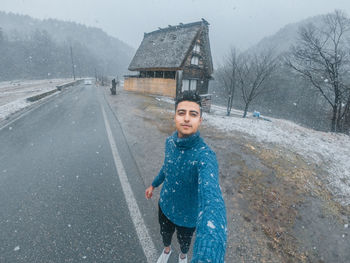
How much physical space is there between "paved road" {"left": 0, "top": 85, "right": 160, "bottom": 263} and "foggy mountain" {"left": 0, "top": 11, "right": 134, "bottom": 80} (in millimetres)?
77830

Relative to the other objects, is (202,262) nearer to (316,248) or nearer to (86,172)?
(316,248)

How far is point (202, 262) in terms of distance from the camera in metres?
0.88

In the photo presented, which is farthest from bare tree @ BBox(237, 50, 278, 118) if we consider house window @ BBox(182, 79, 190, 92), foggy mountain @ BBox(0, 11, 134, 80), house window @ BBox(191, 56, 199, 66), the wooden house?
foggy mountain @ BBox(0, 11, 134, 80)

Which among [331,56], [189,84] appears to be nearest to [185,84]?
[189,84]

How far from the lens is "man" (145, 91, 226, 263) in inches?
42.3

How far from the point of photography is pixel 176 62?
62.6ft

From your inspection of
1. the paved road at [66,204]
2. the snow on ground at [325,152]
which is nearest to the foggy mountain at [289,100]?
the snow on ground at [325,152]

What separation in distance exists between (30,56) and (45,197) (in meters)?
97.5

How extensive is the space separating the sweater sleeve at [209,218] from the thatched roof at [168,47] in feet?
61.0

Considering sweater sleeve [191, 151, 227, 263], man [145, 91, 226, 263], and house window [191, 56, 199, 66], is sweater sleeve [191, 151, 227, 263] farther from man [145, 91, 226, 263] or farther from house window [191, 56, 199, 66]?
house window [191, 56, 199, 66]

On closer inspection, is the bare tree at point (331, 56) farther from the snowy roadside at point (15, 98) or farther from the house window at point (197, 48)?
the snowy roadside at point (15, 98)

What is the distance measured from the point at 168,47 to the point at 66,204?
22.2 m

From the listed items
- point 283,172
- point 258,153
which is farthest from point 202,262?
point 258,153

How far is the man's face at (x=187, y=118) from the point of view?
1.54 meters
